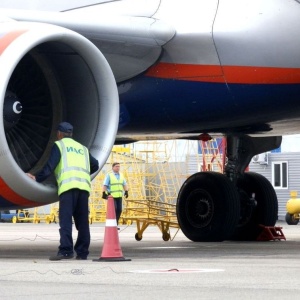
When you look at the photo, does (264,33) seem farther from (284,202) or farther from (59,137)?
(284,202)

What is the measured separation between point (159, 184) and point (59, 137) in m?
30.3

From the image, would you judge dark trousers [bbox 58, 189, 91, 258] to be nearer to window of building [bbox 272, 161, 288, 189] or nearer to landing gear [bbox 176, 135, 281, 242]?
landing gear [bbox 176, 135, 281, 242]

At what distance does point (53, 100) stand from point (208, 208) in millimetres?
4932

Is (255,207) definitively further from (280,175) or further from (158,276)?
(280,175)

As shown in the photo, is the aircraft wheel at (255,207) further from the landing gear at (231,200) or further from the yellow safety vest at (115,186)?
the yellow safety vest at (115,186)

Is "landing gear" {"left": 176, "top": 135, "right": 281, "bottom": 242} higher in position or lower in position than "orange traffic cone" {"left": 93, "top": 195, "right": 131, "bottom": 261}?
higher

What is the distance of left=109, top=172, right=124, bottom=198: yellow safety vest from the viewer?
23.3 m

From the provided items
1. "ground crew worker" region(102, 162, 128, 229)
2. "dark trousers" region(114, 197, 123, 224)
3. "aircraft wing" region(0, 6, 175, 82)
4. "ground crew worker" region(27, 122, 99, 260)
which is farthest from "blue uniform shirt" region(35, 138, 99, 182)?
"ground crew worker" region(102, 162, 128, 229)

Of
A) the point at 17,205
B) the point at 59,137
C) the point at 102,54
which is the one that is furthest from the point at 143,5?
the point at 17,205

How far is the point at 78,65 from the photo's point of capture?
488 inches

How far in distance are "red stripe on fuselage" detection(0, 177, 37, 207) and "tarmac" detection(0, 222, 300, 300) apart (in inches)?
23.3

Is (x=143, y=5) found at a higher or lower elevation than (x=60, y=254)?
higher

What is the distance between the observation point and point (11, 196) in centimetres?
1135

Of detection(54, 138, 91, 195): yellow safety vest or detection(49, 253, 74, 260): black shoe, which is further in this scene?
detection(54, 138, 91, 195): yellow safety vest
